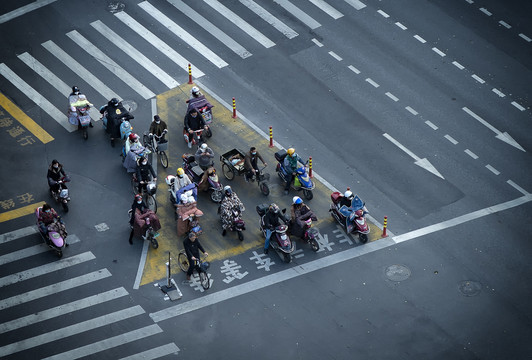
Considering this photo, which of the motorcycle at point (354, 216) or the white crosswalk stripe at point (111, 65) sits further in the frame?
the white crosswalk stripe at point (111, 65)

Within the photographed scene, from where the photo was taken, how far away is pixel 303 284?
117 ft

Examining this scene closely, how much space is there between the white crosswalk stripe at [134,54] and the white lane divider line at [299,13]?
7210 mm

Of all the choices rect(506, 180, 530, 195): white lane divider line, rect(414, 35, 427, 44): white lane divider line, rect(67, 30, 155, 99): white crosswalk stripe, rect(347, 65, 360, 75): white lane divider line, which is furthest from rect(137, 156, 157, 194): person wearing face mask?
rect(414, 35, 427, 44): white lane divider line

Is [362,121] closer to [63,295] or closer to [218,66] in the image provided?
[218,66]

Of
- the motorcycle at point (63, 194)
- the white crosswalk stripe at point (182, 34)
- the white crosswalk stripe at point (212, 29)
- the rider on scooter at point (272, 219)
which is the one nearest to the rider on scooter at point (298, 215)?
the rider on scooter at point (272, 219)

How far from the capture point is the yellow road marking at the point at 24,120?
4172 centimetres

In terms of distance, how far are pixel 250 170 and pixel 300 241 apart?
3.64m

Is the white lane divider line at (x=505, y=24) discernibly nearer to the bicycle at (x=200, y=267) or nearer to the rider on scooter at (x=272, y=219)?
the rider on scooter at (x=272, y=219)

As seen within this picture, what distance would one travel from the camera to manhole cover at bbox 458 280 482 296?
3509cm

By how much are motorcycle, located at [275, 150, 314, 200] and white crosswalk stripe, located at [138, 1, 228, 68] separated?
7641 millimetres

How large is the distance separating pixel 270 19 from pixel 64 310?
1885 cm

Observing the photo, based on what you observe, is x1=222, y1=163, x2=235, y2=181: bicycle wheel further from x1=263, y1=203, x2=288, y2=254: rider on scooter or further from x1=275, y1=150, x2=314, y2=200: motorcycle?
x1=263, y1=203, x2=288, y2=254: rider on scooter

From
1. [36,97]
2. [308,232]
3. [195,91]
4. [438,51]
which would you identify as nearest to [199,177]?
[195,91]

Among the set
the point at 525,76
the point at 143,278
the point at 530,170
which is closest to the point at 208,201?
the point at 143,278
